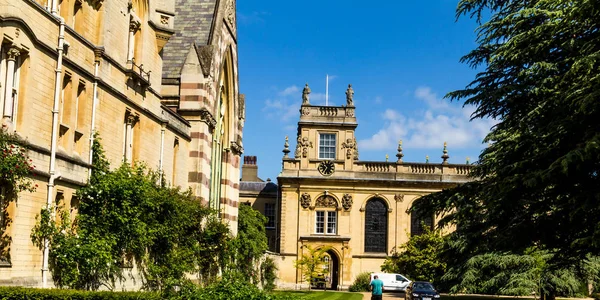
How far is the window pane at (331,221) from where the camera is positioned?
63500 millimetres

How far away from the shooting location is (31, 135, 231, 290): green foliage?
17250mm

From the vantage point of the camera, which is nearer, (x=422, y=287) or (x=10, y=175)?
(x=10, y=175)

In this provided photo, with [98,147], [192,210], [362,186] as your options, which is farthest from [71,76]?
[362,186]

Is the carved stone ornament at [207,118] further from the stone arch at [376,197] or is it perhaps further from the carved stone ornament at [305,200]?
the stone arch at [376,197]

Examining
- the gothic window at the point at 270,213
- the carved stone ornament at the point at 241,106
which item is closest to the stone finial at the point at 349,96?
the gothic window at the point at 270,213

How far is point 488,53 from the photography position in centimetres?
2377

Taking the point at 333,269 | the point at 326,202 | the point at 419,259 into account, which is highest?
the point at 326,202

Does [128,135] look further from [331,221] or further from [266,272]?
[331,221]

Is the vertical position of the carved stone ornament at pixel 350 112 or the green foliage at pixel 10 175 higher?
the carved stone ornament at pixel 350 112

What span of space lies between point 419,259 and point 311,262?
338 inches

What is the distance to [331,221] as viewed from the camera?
209 ft

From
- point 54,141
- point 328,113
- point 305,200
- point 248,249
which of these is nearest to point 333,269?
point 305,200

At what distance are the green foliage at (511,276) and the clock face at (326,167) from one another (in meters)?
27.9

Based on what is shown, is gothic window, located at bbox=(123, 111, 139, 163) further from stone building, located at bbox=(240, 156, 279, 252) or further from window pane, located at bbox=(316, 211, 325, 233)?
stone building, located at bbox=(240, 156, 279, 252)
